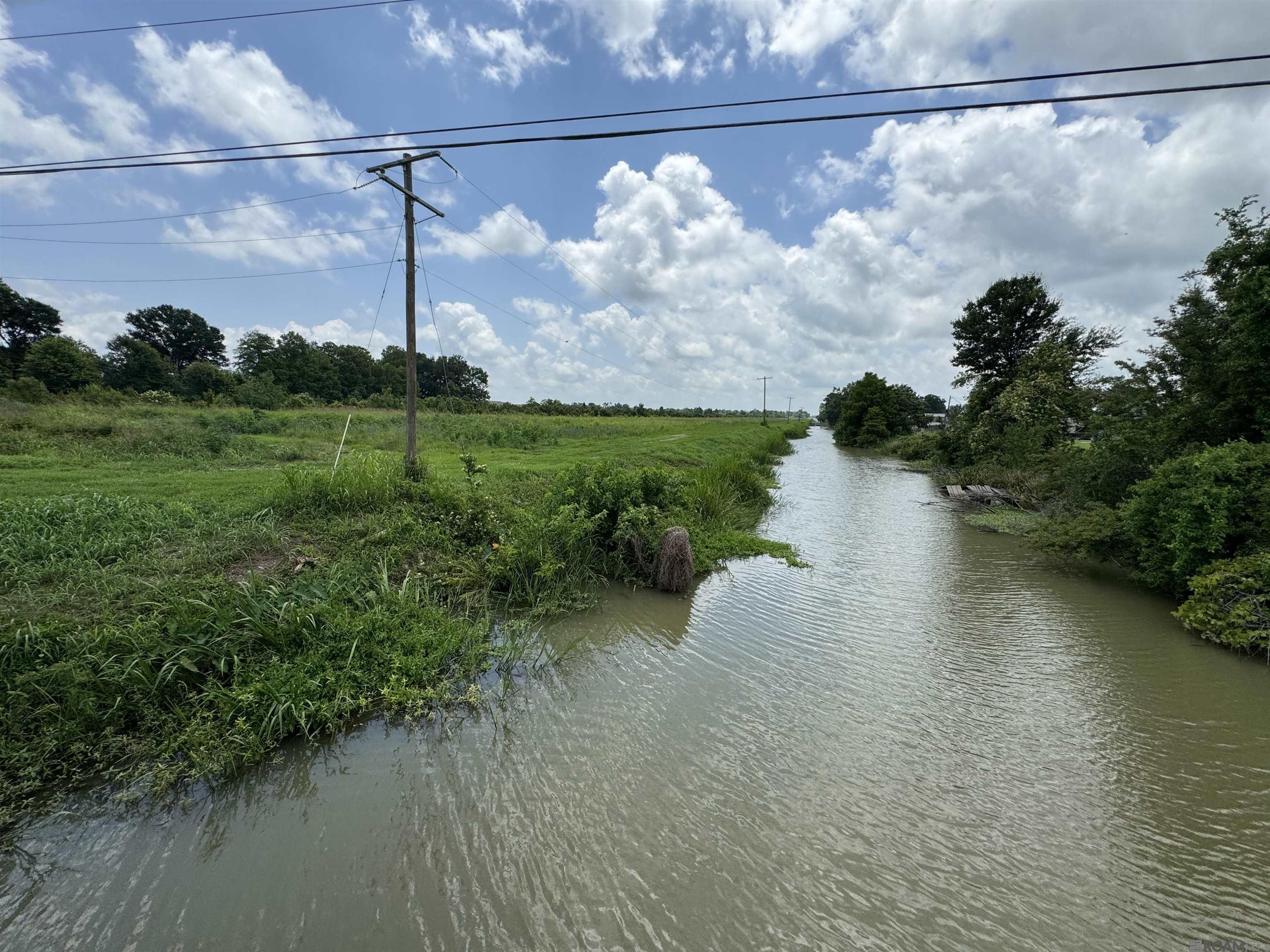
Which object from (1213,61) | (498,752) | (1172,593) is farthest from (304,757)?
(1172,593)

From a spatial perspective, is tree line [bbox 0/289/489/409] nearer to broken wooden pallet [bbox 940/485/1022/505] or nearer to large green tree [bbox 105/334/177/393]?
large green tree [bbox 105/334/177/393]

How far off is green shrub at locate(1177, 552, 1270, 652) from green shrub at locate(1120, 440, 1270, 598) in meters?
0.37

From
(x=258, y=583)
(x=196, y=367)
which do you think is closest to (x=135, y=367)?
→ (x=196, y=367)

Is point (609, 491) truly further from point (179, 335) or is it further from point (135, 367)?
point (179, 335)

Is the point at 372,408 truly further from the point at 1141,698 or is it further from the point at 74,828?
the point at 1141,698

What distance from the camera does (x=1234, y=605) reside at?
636 cm

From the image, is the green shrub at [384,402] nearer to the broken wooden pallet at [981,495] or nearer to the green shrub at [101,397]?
the green shrub at [101,397]

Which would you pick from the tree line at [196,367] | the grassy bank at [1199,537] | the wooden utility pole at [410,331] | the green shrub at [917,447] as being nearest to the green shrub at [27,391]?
the tree line at [196,367]

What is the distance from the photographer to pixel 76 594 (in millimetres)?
5090

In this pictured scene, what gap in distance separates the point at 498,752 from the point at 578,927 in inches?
63.0

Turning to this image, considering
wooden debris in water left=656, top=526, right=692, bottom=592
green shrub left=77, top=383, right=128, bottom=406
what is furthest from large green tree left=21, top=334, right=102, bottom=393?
wooden debris in water left=656, top=526, right=692, bottom=592

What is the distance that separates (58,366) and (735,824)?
55420 mm

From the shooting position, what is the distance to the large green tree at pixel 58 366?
121ft

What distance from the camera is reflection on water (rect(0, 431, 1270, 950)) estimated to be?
278 centimetres
